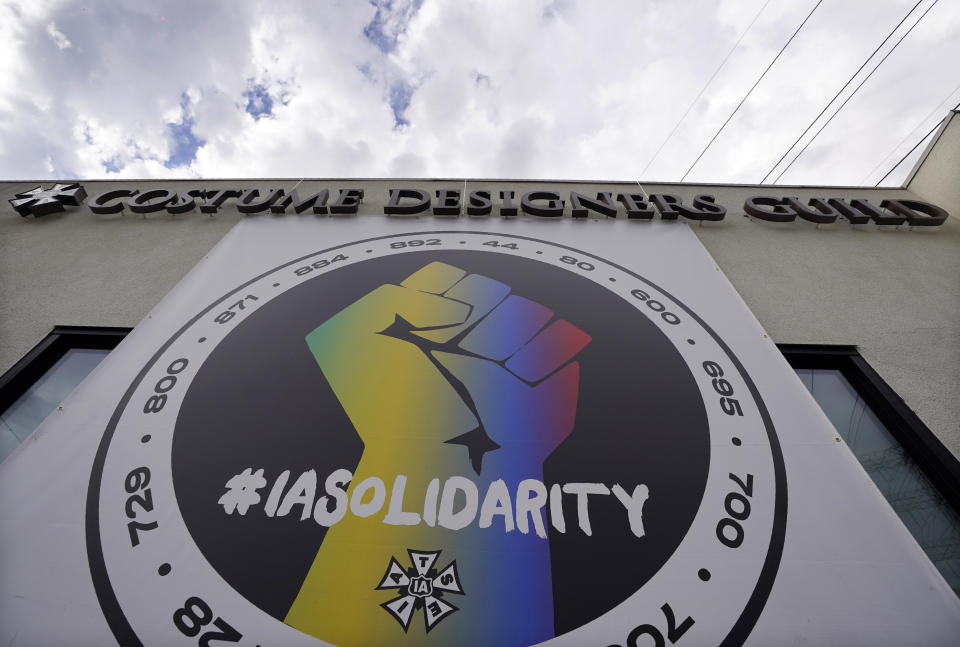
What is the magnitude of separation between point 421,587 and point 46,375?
3573 mm

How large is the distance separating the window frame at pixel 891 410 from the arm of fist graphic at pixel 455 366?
75.4 inches

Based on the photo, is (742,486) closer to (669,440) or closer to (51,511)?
(669,440)

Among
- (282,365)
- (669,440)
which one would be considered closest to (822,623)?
(669,440)

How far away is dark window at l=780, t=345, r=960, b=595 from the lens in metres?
2.39

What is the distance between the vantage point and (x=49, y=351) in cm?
322

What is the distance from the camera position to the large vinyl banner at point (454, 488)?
173cm

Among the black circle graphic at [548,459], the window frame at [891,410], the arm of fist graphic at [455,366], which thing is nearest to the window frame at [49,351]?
the black circle graphic at [548,459]

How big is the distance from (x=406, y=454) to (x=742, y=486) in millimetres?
1816

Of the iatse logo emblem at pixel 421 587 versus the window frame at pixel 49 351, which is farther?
the window frame at pixel 49 351

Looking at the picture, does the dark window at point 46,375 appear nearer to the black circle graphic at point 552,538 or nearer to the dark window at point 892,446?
the black circle graphic at point 552,538

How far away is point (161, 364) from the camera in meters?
2.80

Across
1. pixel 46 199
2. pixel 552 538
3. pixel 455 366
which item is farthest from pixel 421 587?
pixel 46 199

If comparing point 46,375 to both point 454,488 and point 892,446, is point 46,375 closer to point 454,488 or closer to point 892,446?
point 454,488

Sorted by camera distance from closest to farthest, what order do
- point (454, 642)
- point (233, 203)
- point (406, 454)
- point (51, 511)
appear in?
point (454, 642), point (51, 511), point (406, 454), point (233, 203)
